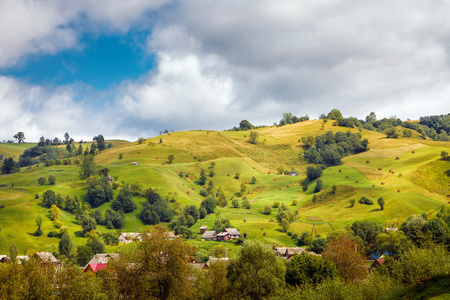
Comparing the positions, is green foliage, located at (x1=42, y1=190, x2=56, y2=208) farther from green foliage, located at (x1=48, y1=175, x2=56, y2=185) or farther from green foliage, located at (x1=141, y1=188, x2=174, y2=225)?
green foliage, located at (x1=48, y1=175, x2=56, y2=185)

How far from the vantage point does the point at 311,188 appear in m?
197

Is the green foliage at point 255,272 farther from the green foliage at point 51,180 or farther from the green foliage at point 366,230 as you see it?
the green foliage at point 51,180

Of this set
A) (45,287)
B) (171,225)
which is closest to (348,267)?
(45,287)

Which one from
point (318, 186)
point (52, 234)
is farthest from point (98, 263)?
point (318, 186)

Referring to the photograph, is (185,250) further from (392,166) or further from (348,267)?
(392,166)

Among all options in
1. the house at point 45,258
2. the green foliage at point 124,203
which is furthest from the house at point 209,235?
the house at point 45,258

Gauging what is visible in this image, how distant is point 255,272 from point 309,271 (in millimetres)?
10019

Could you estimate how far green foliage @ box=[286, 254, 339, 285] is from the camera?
61.5m

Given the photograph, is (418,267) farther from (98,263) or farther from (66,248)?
(66,248)

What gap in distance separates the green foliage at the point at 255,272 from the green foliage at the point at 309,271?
281 centimetres

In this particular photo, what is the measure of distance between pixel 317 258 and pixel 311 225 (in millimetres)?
76789

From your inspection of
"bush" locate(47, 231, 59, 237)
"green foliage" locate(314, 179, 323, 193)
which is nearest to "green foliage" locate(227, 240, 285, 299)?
"bush" locate(47, 231, 59, 237)

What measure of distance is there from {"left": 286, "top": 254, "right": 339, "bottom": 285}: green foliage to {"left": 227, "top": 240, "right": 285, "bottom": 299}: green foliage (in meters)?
2.81

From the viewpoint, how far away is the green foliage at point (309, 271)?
6146cm
